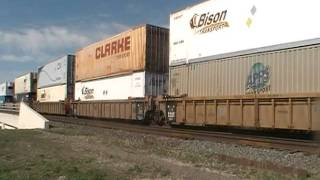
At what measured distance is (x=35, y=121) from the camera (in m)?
29.5

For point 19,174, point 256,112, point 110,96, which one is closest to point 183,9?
point 256,112

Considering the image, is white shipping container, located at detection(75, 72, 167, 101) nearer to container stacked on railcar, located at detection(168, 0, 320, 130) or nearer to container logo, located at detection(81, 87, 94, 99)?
container logo, located at detection(81, 87, 94, 99)

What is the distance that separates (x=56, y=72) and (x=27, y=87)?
1525cm

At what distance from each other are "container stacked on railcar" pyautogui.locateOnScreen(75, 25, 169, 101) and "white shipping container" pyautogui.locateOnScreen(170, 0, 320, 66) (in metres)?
2.78

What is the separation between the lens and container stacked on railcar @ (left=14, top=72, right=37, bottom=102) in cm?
5341

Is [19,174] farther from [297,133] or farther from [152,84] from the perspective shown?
[152,84]

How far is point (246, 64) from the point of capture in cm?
1683

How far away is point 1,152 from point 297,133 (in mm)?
9065

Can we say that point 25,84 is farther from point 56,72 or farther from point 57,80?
point 57,80

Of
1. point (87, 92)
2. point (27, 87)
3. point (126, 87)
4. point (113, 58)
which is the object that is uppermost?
point (113, 58)

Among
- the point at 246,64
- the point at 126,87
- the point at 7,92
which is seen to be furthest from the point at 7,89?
the point at 246,64

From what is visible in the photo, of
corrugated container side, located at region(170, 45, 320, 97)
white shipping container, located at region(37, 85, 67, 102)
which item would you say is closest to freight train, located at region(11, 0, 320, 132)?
corrugated container side, located at region(170, 45, 320, 97)

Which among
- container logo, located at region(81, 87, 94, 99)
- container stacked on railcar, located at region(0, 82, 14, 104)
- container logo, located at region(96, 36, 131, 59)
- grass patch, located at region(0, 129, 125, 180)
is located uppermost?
container logo, located at region(96, 36, 131, 59)

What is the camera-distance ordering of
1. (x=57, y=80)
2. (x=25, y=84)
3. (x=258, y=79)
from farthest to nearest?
1. (x=25, y=84)
2. (x=57, y=80)
3. (x=258, y=79)
